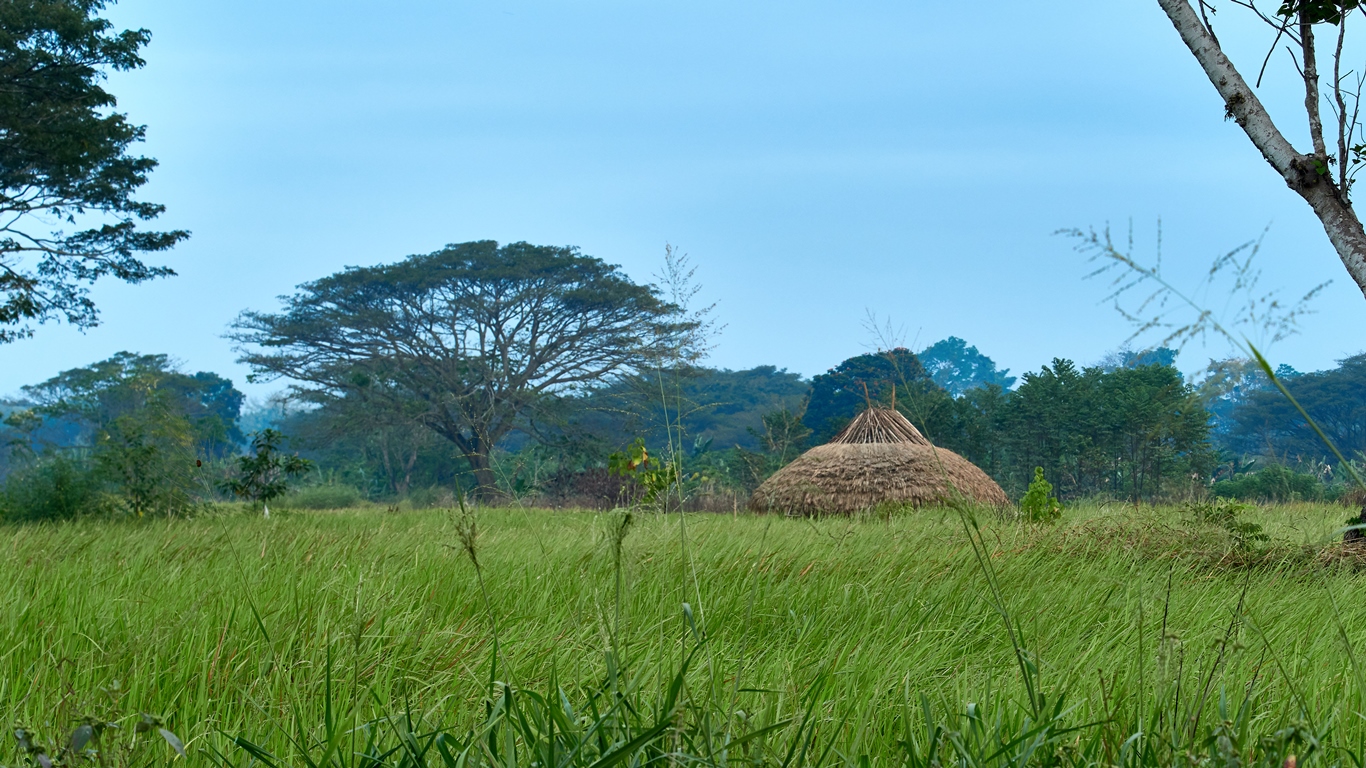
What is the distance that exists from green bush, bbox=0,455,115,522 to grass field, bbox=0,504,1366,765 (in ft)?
14.4

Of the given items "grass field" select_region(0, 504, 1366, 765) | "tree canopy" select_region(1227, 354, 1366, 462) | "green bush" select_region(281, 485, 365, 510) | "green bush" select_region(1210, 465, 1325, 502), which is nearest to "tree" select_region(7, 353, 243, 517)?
"green bush" select_region(281, 485, 365, 510)

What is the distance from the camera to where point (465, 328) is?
76.3 ft

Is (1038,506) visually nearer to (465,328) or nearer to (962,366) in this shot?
(465,328)

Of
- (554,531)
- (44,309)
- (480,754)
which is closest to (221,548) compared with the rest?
(554,531)

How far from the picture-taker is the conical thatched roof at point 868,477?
1013 centimetres

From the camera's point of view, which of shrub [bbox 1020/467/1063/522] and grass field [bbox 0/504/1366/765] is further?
shrub [bbox 1020/467/1063/522]

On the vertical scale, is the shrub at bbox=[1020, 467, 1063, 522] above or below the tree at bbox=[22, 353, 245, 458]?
below

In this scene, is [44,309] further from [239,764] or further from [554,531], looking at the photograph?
[239,764]

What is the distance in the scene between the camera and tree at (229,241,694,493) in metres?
22.5

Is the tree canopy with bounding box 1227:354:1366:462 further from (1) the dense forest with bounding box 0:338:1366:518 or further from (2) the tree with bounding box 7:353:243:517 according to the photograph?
(2) the tree with bounding box 7:353:243:517

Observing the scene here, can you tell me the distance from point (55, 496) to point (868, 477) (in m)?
8.01

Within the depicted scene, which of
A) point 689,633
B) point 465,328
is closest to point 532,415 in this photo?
point 465,328

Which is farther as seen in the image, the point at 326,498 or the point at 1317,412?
the point at 1317,412

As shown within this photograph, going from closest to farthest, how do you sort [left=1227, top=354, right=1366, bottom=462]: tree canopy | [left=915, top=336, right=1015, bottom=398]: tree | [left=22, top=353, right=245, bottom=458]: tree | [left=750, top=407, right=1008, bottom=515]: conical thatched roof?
1. [left=750, top=407, right=1008, bottom=515]: conical thatched roof
2. [left=1227, top=354, right=1366, bottom=462]: tree canopy
3. [left=22, top=353, right=245, bottom=458]: tree
4. [left=915, top=336, right=1015, bottom=398]: tree
